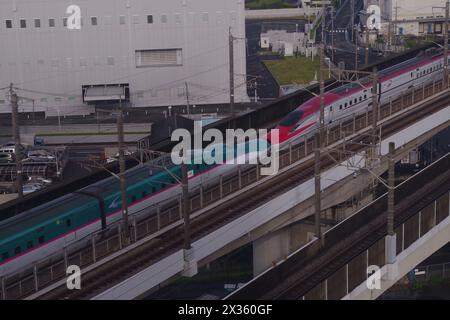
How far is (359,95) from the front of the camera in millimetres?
35156

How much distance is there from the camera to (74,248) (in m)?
23.3

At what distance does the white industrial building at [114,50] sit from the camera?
173 feet

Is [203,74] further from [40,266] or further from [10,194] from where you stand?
[40,266]

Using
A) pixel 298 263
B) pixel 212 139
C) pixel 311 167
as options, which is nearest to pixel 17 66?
pixel 212 139

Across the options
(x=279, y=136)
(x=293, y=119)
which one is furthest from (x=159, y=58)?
(x=279, y=136)

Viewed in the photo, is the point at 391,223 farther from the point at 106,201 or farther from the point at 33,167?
the point at 33,167

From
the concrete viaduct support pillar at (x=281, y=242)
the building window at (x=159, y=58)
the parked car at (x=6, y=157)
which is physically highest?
the building window at (x=159, y=58)

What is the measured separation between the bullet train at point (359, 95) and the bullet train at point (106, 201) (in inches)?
1.6

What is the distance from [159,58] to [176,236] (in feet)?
106

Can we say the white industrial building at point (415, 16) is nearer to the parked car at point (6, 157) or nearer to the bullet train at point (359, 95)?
the bullet train at point (359, 95)

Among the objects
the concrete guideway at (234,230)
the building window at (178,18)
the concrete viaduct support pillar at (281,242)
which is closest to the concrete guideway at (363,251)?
the concrete guideway at (234,230)
